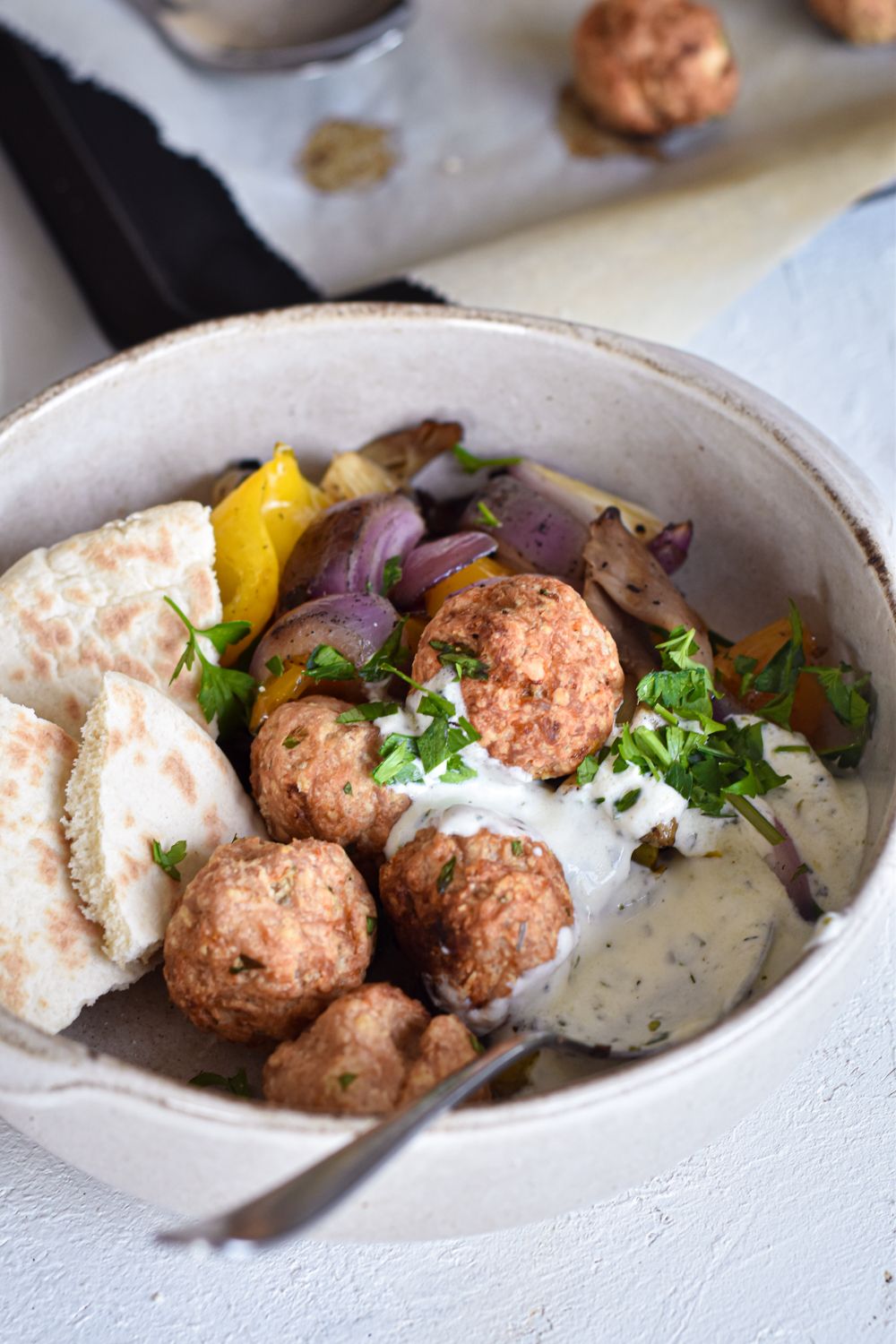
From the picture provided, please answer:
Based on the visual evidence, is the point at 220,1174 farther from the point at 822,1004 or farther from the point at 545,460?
the point at 545,460

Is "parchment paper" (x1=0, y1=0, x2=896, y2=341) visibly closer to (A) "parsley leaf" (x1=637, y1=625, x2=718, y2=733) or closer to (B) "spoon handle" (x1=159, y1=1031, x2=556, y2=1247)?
(A) "parsley leaf" (x1=637, y1=625, x2=718, y2=733)

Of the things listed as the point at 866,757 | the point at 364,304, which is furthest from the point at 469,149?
the point at 866,757

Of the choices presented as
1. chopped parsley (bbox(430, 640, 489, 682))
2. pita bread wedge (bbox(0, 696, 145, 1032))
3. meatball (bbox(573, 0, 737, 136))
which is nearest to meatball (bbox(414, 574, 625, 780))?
chopped parsley (bbox(430, 640, 489, 682))

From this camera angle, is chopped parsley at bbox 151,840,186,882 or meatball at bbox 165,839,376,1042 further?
chopped parsley at bbox 151,840,186,882

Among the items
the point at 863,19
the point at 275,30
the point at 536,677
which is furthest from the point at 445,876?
the point at 275,30

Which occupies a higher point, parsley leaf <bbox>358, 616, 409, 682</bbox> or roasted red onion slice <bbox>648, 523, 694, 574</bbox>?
parsley leaf <bbox>358, 616, 409, 682</bbox>

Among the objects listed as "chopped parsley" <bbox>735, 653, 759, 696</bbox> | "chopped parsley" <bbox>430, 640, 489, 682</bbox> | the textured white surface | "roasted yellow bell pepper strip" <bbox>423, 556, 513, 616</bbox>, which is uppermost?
"chopped parsley" <bbox>430, 640, 489, 682</bbox>

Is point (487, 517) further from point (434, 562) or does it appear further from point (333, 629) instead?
point (333, 629)
